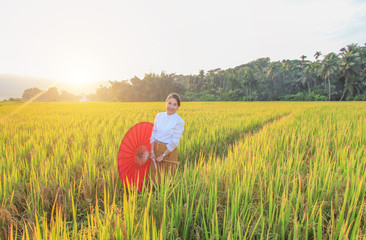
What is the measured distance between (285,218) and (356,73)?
44261mm

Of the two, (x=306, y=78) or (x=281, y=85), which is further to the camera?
(x=281, y=85)

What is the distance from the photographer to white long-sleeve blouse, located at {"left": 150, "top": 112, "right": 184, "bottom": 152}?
1.73 meters

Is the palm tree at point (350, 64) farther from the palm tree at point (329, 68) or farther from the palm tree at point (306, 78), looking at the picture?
the palm tree at point (306, 78)

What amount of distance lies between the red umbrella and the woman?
0.06 metres

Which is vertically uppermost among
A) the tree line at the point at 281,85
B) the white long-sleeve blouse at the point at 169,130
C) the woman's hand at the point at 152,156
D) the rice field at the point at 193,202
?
the tree line at the point at 281,85

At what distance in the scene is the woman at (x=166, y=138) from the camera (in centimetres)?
172

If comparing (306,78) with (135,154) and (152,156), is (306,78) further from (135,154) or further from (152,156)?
(135,154)

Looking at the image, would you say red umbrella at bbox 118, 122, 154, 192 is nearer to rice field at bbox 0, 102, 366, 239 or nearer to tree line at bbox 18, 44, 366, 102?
rice field at bbox 0, 102, 366, 239

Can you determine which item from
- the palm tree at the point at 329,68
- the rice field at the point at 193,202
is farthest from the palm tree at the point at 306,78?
the rice field at the point at 193,202

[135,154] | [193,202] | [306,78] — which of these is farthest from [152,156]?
[306,78]

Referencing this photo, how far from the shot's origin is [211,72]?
49.4 m

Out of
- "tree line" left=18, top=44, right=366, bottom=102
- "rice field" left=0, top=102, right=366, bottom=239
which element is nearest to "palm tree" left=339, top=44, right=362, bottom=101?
"tree line" left=18, top=44, right=366, bottom=102

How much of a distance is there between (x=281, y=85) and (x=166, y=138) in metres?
46.9

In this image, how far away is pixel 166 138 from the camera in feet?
5.82
